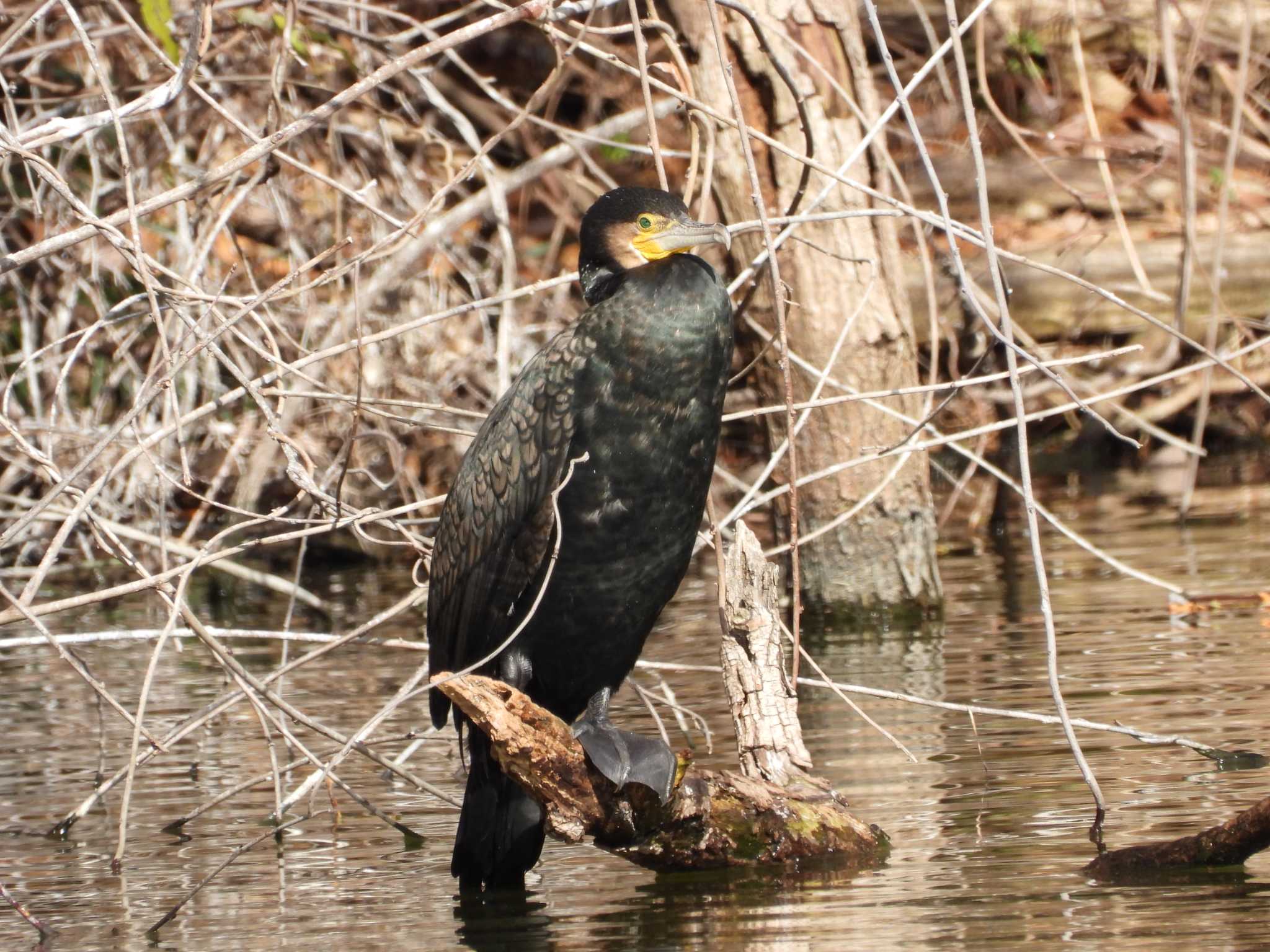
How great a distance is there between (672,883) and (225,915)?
791mm

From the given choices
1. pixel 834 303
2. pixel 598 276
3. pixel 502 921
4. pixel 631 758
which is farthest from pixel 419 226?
pixel 502 921

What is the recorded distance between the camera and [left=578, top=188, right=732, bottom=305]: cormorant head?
3.54 m

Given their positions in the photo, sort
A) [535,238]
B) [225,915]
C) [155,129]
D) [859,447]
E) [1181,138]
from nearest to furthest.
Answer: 1. [225,915]
2. [1181,138]
3. [859,447]
4. [155,129]
5. [535,238]

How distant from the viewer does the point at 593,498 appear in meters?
3.45

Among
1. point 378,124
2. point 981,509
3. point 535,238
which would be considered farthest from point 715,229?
point 535,238

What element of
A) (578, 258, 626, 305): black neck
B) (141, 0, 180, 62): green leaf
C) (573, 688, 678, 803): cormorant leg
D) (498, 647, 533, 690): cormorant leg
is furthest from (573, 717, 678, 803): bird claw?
(141, 0, 180, 62): green leaf

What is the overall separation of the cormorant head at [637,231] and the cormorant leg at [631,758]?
0.87 metres

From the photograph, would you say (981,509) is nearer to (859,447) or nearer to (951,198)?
(951,198)

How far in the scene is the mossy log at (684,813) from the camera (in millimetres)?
3205

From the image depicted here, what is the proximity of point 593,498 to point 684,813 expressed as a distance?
0.61m

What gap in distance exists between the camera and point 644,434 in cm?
340

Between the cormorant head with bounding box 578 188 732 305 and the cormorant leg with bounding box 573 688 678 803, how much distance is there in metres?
0.87

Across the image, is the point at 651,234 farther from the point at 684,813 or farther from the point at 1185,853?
the point at 1185,853

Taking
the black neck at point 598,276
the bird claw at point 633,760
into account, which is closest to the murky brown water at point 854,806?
the bird claw at point 633,760
